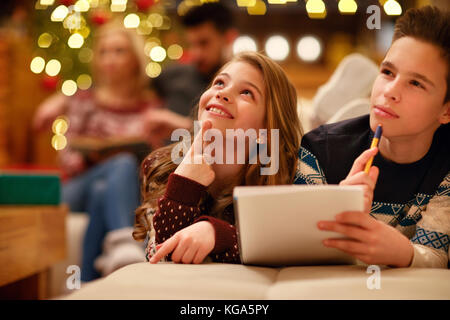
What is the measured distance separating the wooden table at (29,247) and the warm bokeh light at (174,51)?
145cm

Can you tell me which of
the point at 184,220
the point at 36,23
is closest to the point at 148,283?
the point at 184,220

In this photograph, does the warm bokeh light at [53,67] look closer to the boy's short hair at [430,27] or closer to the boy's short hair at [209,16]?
the boy's short hair at [209,16]

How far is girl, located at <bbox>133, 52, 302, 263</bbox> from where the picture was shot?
0.68 metres

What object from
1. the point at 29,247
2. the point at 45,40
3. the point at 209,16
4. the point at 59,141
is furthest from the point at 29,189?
the point at 45,40

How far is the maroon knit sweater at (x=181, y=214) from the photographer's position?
693mm

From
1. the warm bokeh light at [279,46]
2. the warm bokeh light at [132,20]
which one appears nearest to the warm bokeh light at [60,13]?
the warm bokeh light at [132,20]

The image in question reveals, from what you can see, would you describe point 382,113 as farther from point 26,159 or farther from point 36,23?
point 26,159

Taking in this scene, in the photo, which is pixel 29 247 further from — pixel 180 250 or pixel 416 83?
pixel 416 83

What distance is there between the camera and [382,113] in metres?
0.65

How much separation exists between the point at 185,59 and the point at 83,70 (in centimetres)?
51

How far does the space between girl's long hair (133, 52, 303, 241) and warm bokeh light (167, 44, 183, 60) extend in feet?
6.55

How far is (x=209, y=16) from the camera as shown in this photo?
6.51 ft

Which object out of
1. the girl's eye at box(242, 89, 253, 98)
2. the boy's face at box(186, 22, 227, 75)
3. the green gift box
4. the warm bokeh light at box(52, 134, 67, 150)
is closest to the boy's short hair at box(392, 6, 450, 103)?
the girl's eye at box(242, 89, 253, 98)

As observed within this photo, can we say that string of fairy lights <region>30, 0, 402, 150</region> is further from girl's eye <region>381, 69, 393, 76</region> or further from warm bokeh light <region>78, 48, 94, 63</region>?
girl's eye <region>381, 69, 393, 76</region>
